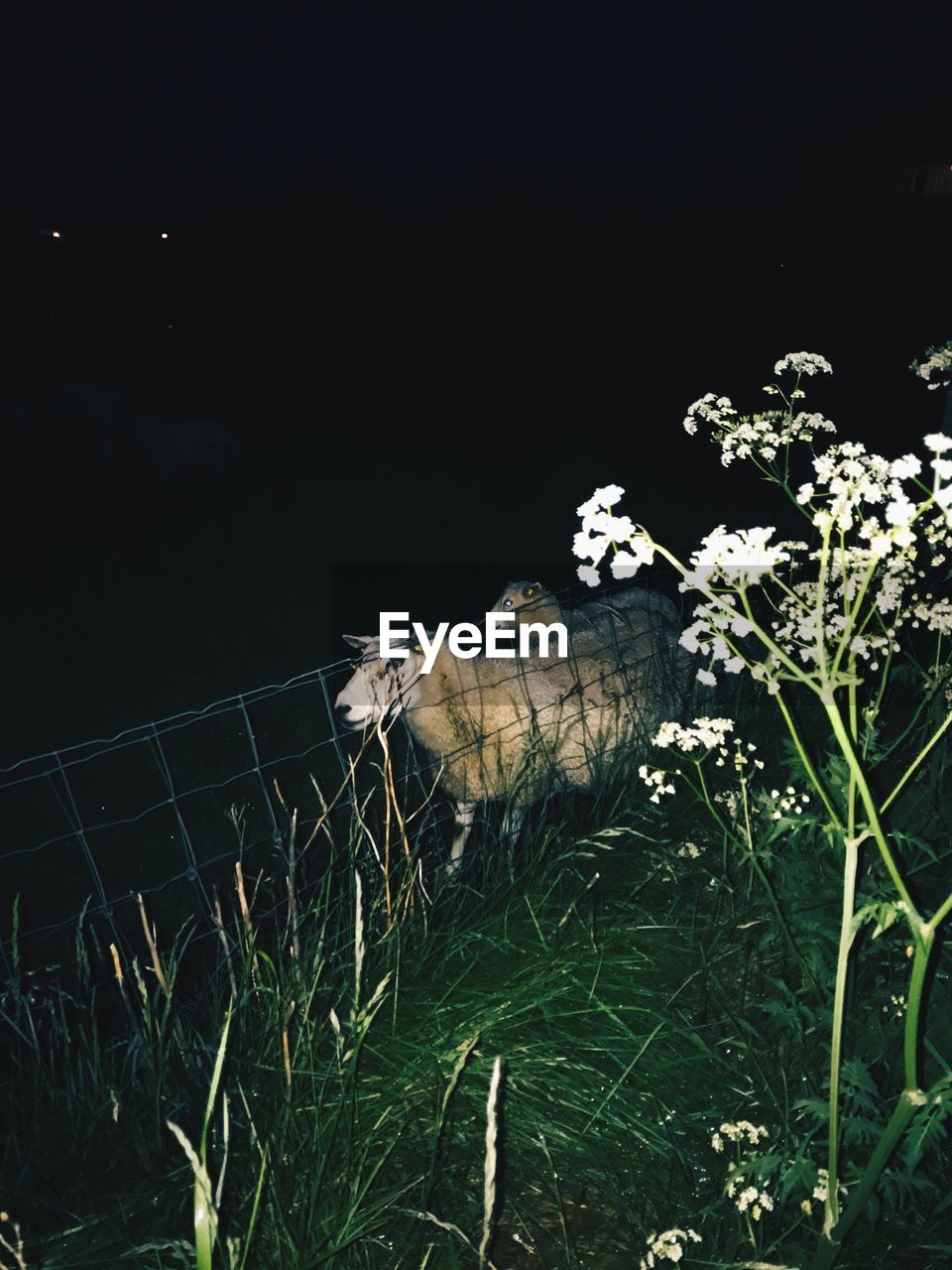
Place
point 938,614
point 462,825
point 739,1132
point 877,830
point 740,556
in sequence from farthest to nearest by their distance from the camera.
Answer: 1. point 462,825
2. point 938,614
3. point 739,1132
4. point 740,556
5. point 877,830

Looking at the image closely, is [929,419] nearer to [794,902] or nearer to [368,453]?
[368,453]

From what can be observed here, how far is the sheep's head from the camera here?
4445 millimetres

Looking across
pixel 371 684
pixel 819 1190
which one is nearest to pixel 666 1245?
pixel 819 1190

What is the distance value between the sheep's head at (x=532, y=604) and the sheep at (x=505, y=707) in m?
0.01

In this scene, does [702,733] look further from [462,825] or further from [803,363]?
[462,825]

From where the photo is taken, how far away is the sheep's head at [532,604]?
175 inches

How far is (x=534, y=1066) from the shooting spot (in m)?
2.42

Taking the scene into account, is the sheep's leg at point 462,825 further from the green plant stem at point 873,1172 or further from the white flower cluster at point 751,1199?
the green plant stem at point 873,1172

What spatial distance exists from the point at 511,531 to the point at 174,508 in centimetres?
409

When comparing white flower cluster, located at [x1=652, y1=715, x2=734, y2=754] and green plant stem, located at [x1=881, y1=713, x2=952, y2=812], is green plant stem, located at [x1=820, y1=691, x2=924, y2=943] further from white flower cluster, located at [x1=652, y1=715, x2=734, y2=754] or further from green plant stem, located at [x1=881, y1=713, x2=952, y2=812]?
white flower cluster, located at [x1=652, y1=715, x2=734, y2=754]

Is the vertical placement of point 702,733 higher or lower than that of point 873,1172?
higher

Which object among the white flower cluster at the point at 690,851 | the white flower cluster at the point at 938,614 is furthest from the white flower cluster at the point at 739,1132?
the white flower cluster at the point at 938,614

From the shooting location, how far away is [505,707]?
14.1ft

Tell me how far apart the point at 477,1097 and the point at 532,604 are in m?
2.45
